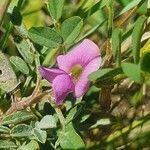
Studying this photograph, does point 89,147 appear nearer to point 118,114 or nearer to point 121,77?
point 118,114

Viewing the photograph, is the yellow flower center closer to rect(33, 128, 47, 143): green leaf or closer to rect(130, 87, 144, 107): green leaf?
rect(33, 128, 47, 143): green leaf

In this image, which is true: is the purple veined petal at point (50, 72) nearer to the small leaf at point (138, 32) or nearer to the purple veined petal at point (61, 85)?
the purple veined petal at point (61, 85)

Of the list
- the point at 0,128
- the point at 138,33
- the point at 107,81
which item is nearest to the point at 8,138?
→ the point at 0,128

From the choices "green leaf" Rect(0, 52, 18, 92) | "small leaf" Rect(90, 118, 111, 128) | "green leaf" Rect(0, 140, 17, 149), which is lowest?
"small leaf" Rect(90, 118, 111, 128)

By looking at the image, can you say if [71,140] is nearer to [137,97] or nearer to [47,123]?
[47,123]

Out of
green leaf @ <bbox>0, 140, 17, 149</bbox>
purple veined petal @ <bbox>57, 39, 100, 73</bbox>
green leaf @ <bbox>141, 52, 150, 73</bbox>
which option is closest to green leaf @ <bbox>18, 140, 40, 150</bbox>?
green leaf @ <bbox>0, 140, 17, 149</bbox>

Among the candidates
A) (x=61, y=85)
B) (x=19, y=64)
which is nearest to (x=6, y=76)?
(x=19, y=64)

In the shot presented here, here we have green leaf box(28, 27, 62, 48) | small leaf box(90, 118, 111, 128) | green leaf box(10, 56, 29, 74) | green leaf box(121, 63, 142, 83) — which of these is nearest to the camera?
green leaf box(121, 63, 142, 83)
